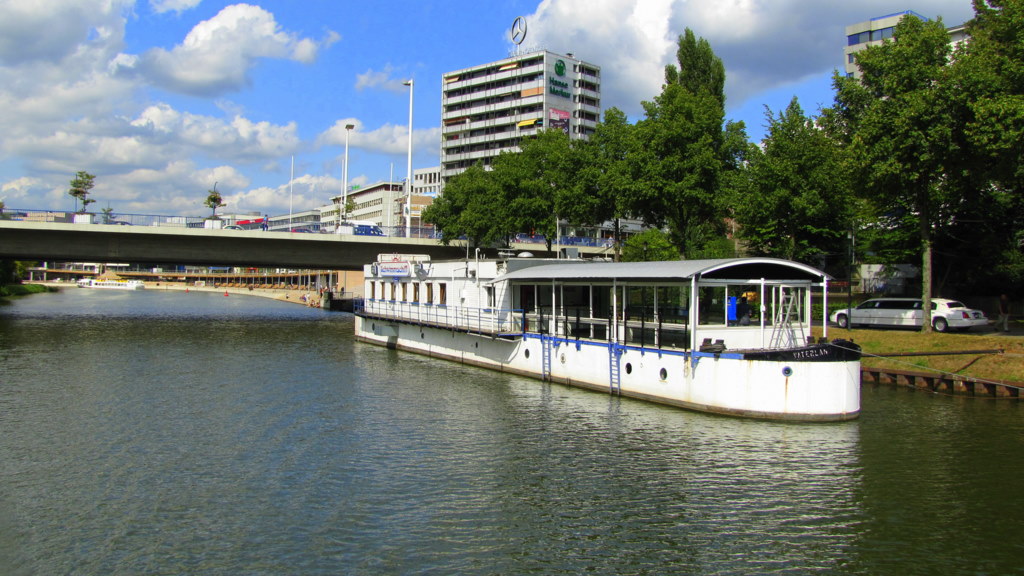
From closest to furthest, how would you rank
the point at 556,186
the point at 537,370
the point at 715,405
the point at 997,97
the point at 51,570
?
the point at 51,570
the point at 715,405
the point at 997,97
the point at 537,370
the point at 556,186

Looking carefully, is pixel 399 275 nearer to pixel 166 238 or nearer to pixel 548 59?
pixel 166 238

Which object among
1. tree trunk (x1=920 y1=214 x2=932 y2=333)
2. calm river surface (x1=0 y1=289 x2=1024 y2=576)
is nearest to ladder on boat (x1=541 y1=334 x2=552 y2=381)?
calm river surface (x1=0 y1=289 x2=1024 y2=576)

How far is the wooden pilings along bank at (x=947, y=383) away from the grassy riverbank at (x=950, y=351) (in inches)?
22.3

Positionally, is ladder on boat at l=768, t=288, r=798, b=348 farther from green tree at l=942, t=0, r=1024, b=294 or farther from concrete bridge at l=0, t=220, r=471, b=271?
concrete bridge at l=0, t=220, r=471, b=271

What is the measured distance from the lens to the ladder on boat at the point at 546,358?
3212 cm

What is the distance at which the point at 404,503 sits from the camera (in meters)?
16.1

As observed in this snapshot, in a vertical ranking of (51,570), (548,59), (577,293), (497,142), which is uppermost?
(548,59)

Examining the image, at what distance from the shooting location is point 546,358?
32.2 meters

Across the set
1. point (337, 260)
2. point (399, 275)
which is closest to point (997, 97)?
point (399, 275)

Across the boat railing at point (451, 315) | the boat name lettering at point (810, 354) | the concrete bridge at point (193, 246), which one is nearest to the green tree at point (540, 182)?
the boat railing at point (451, 315)

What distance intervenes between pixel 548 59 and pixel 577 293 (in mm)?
109529

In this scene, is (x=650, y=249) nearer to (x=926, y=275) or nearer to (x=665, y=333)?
(x=926, y=275)

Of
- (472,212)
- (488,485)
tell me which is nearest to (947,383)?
(488,485)

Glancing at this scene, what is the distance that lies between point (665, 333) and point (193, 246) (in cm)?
5060
